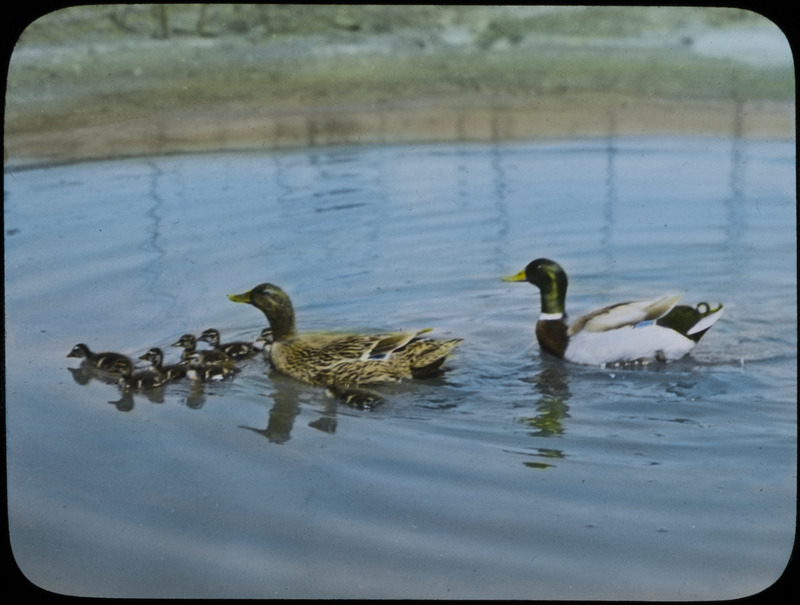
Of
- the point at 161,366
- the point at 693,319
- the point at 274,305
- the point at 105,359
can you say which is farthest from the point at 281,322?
the point at 693,319

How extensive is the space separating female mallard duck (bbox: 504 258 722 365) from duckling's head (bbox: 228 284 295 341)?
619mm

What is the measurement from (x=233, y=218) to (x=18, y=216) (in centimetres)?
58

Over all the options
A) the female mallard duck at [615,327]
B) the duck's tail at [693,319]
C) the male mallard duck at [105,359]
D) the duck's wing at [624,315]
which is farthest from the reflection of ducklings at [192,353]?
the duck's tail at [693,319]

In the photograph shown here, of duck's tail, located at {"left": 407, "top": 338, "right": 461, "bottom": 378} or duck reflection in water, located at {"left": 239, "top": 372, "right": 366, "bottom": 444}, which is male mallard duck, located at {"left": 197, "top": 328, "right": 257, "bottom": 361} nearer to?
duck reflection in water, located at {"left": 239, "top": 372, "right": 366, "bottom": 444}

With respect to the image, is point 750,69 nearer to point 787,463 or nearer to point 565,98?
point 565,98

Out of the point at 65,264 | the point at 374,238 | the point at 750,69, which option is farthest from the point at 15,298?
the point at 750,69

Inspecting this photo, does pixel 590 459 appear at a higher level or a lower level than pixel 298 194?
lower

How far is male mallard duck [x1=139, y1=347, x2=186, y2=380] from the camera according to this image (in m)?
3.85

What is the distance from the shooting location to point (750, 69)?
3.79 meters

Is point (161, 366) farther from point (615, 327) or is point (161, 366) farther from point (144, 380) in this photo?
point (615, 327)

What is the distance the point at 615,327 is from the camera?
3.96 m

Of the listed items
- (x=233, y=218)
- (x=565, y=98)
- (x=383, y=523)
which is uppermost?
(x=565, y=98)

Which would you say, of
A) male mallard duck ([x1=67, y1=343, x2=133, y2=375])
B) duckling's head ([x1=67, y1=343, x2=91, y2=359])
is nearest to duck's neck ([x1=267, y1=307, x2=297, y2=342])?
male mallard duck ([x1=67, y1=343, x2=133, y2=375])

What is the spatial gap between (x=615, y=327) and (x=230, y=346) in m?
1.06
